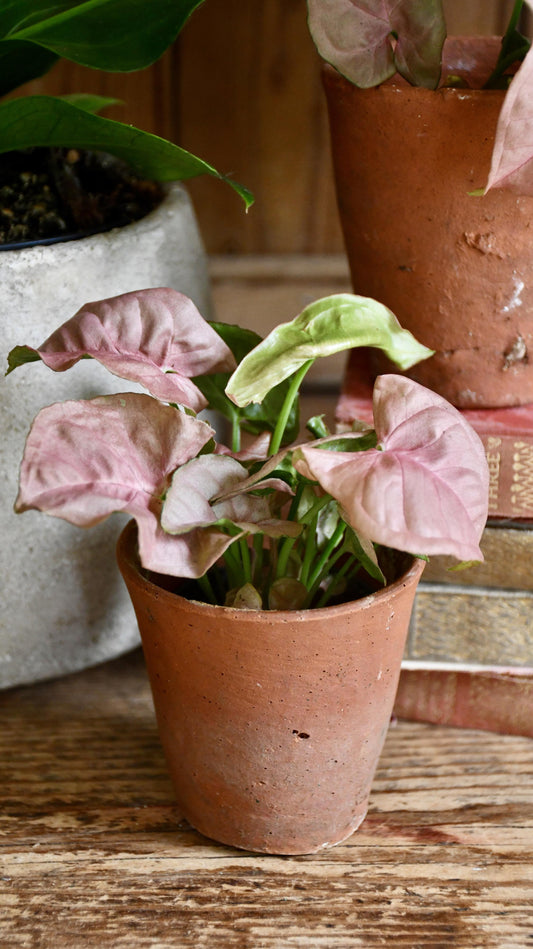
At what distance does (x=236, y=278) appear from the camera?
1095 millimetres

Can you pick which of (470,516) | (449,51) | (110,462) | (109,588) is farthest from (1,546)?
(449,51)

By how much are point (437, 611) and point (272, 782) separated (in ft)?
0.65

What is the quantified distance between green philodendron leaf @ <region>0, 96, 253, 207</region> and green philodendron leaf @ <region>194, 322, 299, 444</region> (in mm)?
87

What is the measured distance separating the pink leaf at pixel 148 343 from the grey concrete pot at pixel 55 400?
10cm

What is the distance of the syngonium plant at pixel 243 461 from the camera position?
46cm

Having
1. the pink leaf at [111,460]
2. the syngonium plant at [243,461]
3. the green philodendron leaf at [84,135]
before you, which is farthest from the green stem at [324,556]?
the green philodendron leaf at [84,135]

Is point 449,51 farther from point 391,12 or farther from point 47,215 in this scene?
point 47,215

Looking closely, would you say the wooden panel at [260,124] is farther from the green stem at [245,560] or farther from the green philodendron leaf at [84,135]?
the green stem at [245,560]

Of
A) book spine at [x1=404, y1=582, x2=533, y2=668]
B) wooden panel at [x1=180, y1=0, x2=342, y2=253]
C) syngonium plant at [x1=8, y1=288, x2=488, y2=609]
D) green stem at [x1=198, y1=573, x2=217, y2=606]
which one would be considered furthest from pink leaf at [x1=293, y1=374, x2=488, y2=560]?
wooden panel at [x1=180, y1=0, x2=342, y2=253]

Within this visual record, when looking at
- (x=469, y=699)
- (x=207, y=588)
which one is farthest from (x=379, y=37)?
(x=469, y=699)

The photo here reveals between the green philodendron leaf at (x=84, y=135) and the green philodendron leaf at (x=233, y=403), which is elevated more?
the green philodendron leaf at (x=84, y=135)

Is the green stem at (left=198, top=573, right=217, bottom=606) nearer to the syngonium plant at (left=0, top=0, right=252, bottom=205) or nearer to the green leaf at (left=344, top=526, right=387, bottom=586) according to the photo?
the green leaf at (left=344, top=526, right=387, bottom=586)

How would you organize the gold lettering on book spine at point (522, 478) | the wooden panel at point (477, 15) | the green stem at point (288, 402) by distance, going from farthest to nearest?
the wooden panel at point (477, 15) < the gold lettering on book spine at point (522, 478) < the green stem at point (288, 402)

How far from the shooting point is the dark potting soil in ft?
2.30
